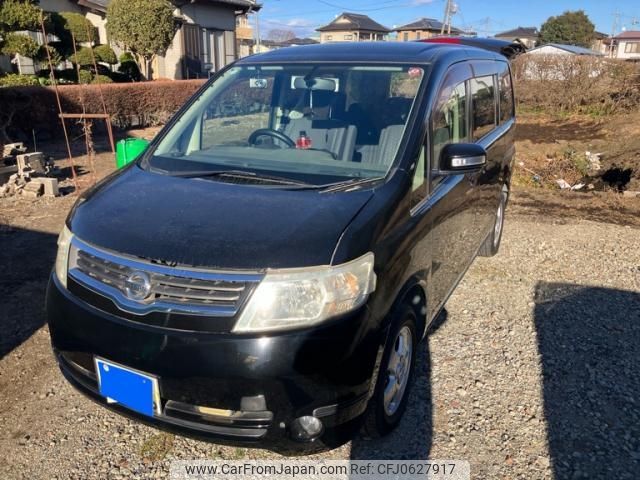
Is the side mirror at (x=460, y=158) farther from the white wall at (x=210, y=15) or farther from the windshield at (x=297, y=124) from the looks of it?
the white wall at (x=210, y=15)

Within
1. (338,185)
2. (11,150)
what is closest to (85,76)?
(11,150)

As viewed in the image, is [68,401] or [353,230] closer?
[353,230]

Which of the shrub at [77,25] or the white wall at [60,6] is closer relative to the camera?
the shrub at [77,25]

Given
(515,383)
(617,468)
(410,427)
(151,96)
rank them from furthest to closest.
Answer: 1. (151,96)
2. (515,383)
3. (410,427)
4. (617,468)

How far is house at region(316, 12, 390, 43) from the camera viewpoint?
61.8 meters

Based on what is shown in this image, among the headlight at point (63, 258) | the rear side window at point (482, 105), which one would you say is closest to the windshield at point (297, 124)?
the headlight at point (63, 258)

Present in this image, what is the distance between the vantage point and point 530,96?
19.4 metres

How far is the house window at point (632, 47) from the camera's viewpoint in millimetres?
76375

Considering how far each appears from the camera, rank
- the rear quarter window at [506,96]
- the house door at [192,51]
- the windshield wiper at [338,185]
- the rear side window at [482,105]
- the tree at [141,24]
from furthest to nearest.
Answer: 1. the house door at [192,51]
2. the tree at [141,24]
3. the rear quarter window at [506,96]
4. the rear side window at [482,105]
5. the windshield wiper at [338,185]

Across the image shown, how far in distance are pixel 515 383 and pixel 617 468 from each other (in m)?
0.75

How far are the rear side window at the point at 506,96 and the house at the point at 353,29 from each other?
5876 centimetres

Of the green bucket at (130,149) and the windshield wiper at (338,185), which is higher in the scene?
the windshield wiper at (338,185)

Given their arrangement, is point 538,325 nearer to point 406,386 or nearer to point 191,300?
point 406,386

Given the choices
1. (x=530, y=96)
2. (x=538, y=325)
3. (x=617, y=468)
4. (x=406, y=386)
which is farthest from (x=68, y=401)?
(x=530, y=96)
